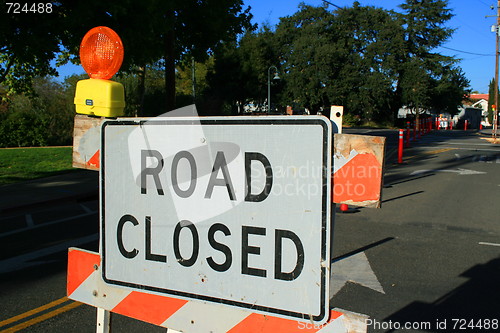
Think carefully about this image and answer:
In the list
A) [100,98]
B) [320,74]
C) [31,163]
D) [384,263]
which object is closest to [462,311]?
[384,263]

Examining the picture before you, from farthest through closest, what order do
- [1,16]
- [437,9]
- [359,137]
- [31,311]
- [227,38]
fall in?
[437,9]
[227,38]
[1,16]
[31,311]
[359,137]

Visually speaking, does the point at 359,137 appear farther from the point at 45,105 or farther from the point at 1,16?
the point at 45,105

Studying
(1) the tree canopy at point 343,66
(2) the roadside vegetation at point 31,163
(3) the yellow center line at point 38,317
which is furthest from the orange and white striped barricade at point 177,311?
(1) the tree canopy at point 343,66

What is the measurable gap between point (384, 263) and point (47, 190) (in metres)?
9.12

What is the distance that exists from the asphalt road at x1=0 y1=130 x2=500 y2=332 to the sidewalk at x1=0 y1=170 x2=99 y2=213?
221mm

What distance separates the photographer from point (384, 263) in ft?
19.8

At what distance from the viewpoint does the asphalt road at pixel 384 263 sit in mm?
4379

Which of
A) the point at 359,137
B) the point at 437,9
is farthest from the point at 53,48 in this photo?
the point at 437,9

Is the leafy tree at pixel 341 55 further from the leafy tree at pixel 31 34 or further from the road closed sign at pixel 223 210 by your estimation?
the road closed sign at pixel 223 210

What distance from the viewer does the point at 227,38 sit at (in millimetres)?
18656

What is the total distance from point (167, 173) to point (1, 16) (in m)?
10.5

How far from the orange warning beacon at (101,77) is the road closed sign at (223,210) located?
0.32ft

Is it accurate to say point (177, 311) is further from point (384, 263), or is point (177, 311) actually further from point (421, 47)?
point (421, 47)

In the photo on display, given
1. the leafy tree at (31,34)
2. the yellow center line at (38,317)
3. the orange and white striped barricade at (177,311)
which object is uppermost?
the leafy tree at (31,34)
